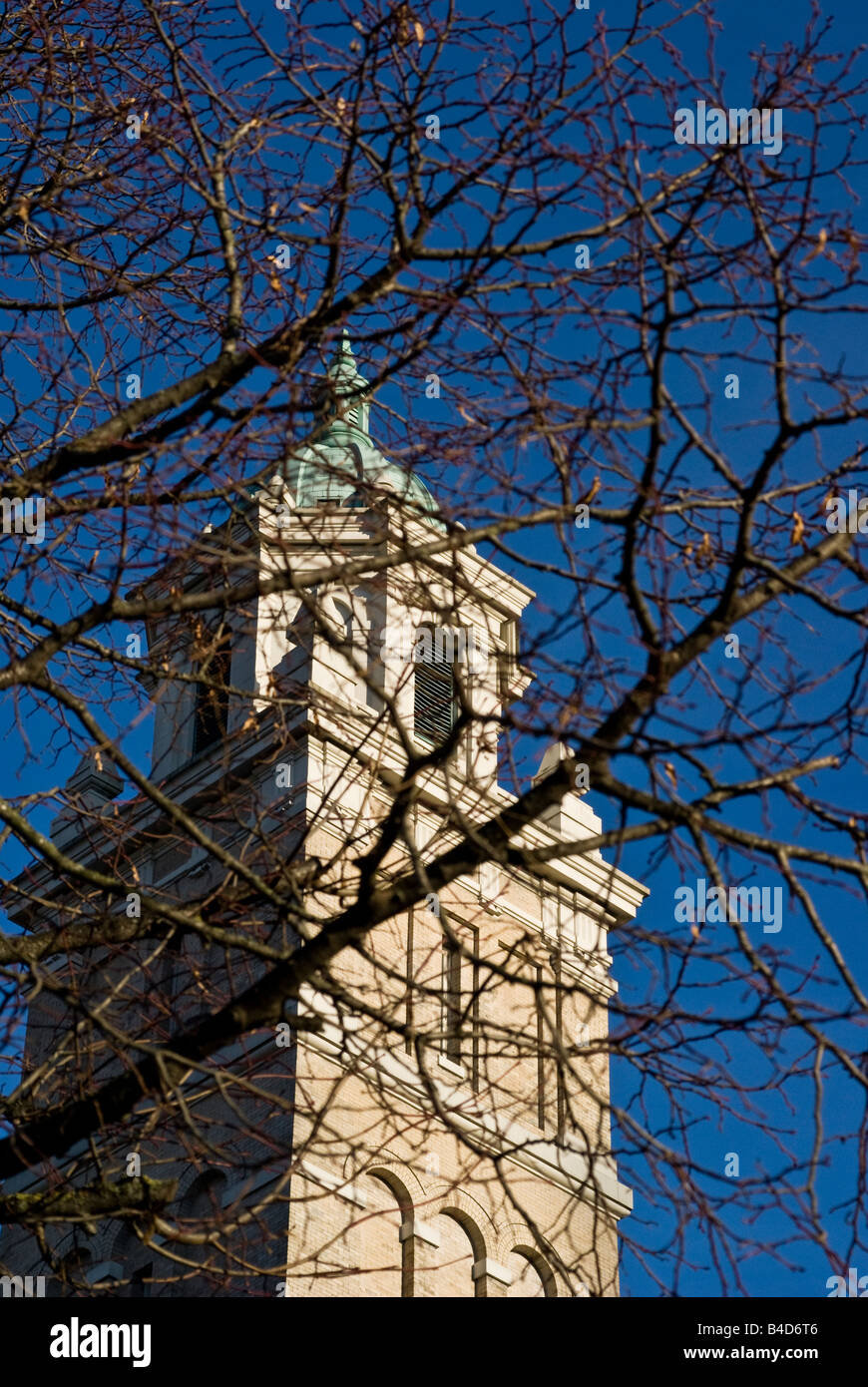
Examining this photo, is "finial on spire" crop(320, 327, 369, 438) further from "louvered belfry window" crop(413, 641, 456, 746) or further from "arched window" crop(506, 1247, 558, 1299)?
"louvered belfry window" crop(413, 641, 456, 746)

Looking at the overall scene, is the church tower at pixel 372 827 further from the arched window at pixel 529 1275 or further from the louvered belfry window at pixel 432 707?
the louvered belfry window at pixel 432 707

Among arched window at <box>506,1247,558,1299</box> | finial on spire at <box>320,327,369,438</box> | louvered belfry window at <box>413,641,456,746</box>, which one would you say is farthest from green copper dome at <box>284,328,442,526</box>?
louvered belfry window at <box>413,641,456,746</box>

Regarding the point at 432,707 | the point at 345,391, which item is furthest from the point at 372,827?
the point at 432,707

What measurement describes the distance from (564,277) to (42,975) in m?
3.55

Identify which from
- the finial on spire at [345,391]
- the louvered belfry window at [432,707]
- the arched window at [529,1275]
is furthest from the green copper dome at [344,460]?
the louvered belfry window at [432,707]

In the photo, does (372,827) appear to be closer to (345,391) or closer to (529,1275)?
(345,391)

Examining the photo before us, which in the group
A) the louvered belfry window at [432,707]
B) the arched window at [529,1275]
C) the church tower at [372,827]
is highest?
the louvered belfry window at [432,707]

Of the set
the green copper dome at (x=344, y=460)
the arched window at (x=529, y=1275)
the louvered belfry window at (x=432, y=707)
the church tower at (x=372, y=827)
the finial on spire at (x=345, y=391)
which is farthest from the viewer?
the louvered belfry window at (x=432, y=707)

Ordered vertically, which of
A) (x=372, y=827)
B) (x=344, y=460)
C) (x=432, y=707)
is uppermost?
(x=432, y=707)

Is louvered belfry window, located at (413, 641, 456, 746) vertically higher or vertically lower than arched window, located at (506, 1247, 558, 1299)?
higher

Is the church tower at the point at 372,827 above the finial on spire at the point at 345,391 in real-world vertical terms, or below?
below

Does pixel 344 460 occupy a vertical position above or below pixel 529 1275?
below

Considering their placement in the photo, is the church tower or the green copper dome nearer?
the church tower

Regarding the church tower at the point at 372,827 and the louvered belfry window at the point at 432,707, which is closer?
the church tower at the point at 372,827
